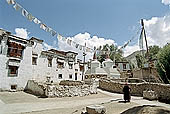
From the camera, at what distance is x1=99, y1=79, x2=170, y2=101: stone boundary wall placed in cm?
1340

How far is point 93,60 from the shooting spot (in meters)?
37.6

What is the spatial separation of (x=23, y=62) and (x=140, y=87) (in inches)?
702

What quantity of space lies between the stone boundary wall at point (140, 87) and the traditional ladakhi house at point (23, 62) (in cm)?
1084

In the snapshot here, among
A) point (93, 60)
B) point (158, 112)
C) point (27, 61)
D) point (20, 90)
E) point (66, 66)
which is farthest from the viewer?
point (93, 60)

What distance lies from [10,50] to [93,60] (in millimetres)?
22116

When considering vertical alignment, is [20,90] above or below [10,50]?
below

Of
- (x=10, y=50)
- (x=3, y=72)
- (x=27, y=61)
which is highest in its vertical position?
(x=10, y=50)

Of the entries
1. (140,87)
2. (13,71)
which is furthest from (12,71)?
(140,87)

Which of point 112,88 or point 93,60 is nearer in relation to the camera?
point 112,88

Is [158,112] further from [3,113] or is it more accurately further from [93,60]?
[93,60]

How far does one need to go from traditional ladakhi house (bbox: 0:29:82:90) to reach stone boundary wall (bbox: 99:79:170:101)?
1084cm

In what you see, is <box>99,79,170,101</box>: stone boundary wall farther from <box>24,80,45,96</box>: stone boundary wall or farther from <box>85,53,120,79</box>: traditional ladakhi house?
<box>24,80,45,96</box>: stone boundary wall

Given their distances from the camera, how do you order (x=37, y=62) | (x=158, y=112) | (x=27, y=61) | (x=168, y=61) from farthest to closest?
(x=37, y=62) < (x=27, y=61) < (x=168, y=61) < (x=158, y=112)

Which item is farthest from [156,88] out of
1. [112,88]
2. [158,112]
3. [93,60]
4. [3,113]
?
[93,60]
